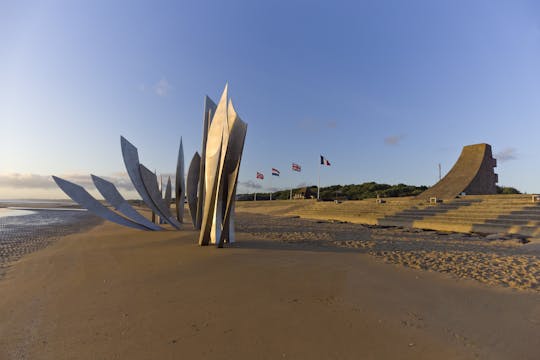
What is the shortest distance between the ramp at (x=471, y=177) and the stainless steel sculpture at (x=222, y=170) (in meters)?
22.1

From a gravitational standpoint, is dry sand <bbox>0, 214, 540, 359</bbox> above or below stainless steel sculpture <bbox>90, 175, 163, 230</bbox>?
below

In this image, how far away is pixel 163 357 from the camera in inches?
94.3

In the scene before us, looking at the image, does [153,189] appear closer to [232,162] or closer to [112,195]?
[112,195]

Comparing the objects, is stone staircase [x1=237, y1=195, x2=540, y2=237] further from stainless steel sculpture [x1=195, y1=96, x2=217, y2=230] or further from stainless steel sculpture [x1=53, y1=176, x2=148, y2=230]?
stainless steel sculpture [x1=53, y1=176, x2=148, y2=230]

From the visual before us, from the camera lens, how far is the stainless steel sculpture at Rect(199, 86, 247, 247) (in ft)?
24.2

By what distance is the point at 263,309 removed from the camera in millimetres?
3381

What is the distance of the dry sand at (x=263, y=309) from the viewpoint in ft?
8.43

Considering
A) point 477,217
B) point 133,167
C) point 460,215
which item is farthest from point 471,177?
point 133,167

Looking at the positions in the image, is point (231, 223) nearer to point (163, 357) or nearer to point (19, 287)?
point (19, 287)

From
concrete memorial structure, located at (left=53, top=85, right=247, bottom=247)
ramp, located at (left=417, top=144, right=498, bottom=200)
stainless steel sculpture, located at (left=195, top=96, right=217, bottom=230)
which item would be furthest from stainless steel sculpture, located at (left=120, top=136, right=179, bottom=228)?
ramp, located at (left=417, top=144, right=498, bottom=200)

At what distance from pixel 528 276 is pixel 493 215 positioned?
10.7 m

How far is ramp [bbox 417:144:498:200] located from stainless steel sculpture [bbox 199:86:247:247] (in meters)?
22.1

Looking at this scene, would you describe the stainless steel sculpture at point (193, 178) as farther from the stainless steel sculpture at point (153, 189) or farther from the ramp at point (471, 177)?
the ramp at point (471, 177)

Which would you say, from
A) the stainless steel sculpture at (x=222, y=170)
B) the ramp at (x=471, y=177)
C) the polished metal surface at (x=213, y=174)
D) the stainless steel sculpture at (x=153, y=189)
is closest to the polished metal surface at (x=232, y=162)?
the stainless steel sculpture at (x=222, y=170)
